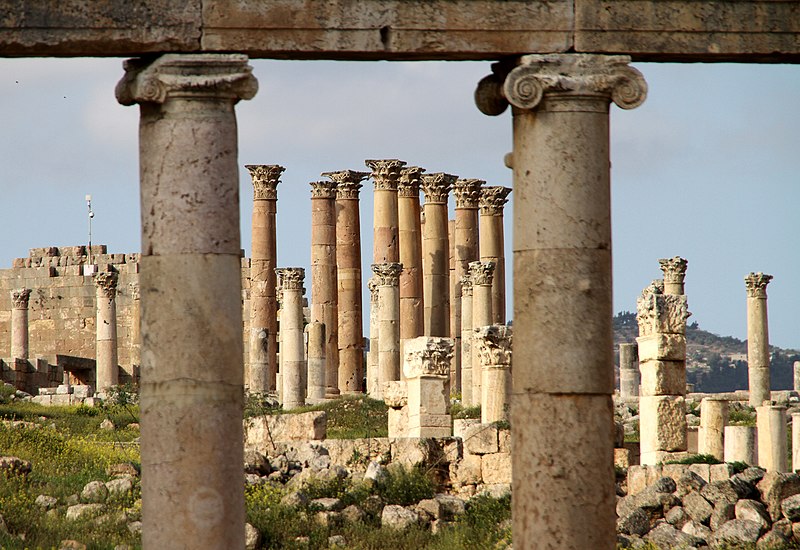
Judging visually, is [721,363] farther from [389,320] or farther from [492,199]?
[389,320]

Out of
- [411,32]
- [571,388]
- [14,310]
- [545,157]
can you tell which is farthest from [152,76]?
[14,310]

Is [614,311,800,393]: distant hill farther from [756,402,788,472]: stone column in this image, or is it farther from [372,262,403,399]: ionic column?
[756,402,788,472]: stone column

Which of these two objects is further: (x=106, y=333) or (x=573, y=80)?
(x=106, y=333)

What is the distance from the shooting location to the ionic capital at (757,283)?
44.8 m

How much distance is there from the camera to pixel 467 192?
49469mm

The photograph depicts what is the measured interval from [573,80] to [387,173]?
118 ft

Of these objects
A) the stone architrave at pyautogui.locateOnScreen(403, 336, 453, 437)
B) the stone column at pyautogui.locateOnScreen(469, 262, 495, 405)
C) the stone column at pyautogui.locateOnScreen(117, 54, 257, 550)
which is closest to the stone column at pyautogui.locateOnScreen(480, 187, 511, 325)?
the stone column at pyautogui.locateOnScreen(469, 262, 495, 405)

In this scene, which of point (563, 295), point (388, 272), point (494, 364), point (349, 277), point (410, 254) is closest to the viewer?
point (563, 295)

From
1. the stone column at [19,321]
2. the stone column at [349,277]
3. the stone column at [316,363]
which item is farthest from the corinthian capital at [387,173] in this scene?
the stone column at [19,321]

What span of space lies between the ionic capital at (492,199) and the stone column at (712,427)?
22.2 metres

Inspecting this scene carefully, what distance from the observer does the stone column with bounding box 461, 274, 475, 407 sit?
137 feet

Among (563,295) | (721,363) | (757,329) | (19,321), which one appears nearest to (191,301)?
(563,295)

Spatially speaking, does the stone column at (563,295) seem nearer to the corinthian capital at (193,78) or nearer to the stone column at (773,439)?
the corinthian capital at (193,78)

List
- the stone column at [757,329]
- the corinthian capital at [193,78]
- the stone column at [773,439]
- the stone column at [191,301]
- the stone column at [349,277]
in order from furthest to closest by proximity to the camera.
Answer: the stone column at [349,277] → the stone column at [757,329] → the stone column at [773,439] → the corinthian capital at [193,78] → the stone column at [191,301]
